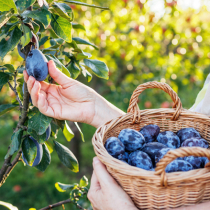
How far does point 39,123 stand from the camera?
82 centimetres

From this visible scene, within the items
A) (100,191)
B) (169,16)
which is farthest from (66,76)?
(169,16)

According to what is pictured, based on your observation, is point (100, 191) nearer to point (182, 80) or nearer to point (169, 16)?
point (182, 80)

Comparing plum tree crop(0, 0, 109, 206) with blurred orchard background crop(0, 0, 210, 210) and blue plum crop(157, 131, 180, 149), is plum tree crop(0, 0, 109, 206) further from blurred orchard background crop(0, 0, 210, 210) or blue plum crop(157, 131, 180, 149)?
blurred orchard background crop(0, 0, 210, 210)

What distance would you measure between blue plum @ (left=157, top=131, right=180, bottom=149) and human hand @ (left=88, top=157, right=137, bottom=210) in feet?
0.97

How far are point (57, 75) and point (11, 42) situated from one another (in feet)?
0.71

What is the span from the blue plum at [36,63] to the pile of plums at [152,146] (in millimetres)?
342

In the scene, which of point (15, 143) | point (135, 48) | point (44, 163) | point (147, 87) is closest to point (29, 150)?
point (15, 143)

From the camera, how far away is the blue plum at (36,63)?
78 cm

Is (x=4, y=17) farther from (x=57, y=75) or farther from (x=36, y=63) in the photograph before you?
(x=57, y=75)

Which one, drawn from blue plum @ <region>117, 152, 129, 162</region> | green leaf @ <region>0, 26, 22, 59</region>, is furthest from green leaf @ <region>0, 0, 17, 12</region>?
blue plum @ <region>117, 152, 129, 162</region>

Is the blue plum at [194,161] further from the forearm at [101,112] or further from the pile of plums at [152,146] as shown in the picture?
the forearm at [101,112]

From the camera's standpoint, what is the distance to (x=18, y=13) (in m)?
0.69

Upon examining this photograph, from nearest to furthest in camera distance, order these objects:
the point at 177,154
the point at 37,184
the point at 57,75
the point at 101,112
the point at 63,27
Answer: the point at 177,154 < the point at 63,27 < the point at 57,75 < the point at 101,112 < the point at 37,184

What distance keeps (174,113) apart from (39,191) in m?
1.75
